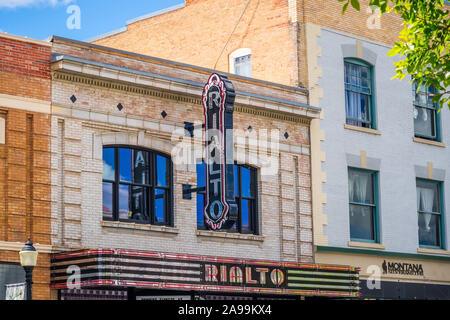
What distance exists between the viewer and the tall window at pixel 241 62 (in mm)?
29359

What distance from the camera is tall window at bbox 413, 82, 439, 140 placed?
29766 millimetres

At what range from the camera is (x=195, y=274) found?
21.3m

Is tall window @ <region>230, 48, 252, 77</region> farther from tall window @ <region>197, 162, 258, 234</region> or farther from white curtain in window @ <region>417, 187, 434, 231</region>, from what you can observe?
white curtain in window @ <region>417, 187, 434, 231</region>

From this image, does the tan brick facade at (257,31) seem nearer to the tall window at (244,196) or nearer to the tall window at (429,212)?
the tall window at (244,196)

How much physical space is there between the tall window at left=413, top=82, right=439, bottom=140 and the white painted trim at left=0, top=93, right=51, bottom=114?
1370cm

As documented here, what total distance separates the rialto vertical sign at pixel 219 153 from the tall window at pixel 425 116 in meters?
9.69

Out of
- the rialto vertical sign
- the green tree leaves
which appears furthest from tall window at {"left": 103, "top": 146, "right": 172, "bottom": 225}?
the green tree leaves

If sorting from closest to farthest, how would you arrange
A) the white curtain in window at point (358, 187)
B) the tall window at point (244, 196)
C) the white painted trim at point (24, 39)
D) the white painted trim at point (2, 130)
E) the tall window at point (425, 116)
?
the white painted trim at point (2, 130) → the white painted trim at point (24, 39) → the tall window at point (244, 196) → the white curtain in window at point (358, 187) → the tall window at point (425, 116)

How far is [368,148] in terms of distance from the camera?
27672 millimetres

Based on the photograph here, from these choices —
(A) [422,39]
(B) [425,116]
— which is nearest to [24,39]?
(A) [422,39]

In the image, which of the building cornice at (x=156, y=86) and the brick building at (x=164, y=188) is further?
the building cornice at (x=156, y=86)

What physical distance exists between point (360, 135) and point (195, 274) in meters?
8.76

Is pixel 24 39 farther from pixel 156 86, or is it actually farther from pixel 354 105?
pixel 354 105

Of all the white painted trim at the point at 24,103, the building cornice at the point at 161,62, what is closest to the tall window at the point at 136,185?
the white painted trim at the point at 24,103
